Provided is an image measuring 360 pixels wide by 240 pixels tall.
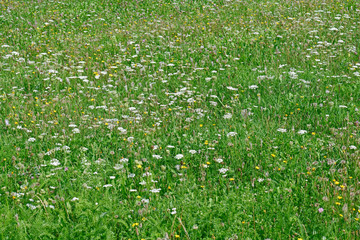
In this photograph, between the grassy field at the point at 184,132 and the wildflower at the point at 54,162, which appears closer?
the grassy field at the point at 184,132

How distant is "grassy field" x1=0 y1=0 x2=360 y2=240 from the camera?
3.16 m

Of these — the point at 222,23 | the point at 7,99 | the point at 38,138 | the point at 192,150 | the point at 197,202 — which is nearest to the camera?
the point at 197,202

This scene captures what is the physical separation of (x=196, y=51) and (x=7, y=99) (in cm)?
352

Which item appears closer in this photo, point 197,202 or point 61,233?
point 61,233

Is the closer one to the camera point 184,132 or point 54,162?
point 54,162

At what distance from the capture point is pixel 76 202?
321 centimetres

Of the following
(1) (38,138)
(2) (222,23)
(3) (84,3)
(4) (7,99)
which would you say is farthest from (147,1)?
(1) (38,138)

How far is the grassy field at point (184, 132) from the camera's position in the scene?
10.4ft

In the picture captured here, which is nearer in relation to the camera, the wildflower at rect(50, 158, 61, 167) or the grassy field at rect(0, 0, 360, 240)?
the grassy field at rect(0, 0, 360, 240)

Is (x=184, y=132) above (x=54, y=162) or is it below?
below

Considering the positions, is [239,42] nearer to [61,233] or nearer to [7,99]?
[7,99]

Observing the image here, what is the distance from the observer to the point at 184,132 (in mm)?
4770

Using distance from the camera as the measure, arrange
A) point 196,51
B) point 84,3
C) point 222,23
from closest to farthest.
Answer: point 196,51, point 222,23, point 84,3

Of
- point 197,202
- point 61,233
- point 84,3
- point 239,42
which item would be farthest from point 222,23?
point 61,233
